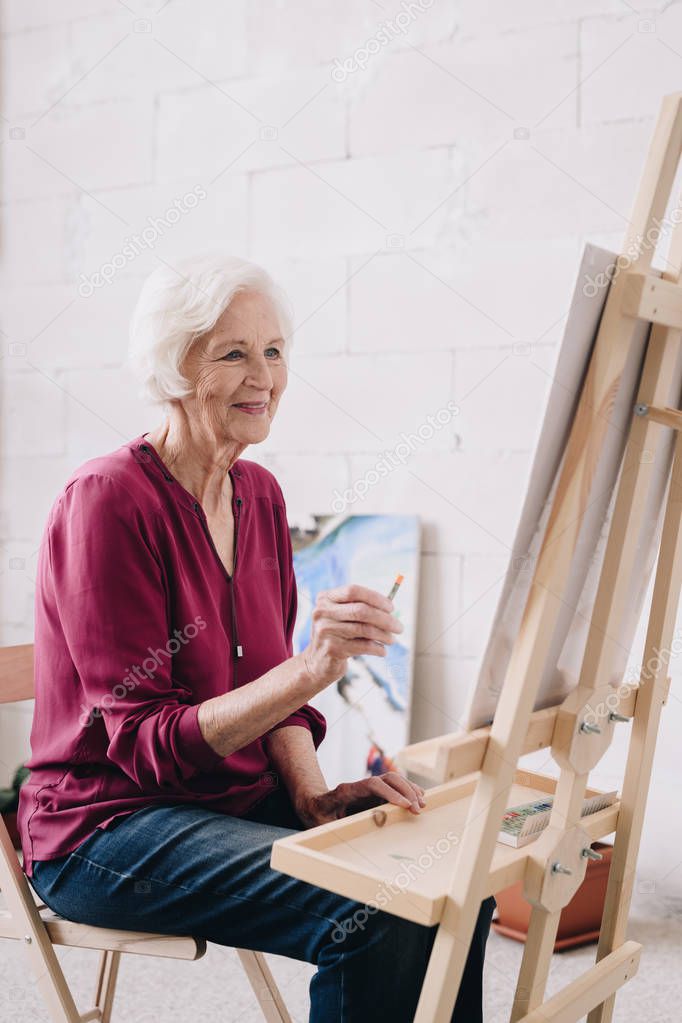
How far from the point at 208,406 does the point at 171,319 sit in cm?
14

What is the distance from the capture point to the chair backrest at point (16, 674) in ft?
5.04

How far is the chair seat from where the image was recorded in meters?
1.29

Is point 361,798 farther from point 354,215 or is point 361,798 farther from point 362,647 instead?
point 354,215

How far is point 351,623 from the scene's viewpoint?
112 cm

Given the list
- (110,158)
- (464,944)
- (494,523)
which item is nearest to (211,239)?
(110,158)

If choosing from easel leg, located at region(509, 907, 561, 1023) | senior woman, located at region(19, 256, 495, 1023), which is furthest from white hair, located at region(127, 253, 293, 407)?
easel leg, located at region(509, 907, 561, 1023)

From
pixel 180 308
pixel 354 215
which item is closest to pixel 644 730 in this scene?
pixel 180 308

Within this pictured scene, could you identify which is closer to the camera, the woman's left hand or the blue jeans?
the blue jeans

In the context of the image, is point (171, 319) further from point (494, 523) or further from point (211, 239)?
point (211, 239)

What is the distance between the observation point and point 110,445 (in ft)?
10.2

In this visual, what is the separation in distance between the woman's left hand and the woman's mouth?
0.58 meters

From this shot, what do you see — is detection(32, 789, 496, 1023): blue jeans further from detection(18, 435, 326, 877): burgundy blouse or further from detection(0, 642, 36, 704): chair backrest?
detection(0, 642, 36, 704): chair backrest

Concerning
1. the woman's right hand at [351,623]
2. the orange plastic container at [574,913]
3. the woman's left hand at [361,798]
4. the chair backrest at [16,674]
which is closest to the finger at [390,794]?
the woman's left hand at [361,798]

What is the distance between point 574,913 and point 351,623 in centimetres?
143
